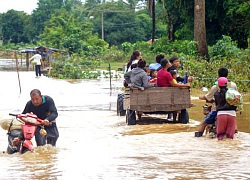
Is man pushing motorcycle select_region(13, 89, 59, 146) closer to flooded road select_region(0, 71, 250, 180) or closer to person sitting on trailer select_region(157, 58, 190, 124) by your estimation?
flooded road select_region(0, 71, 250, 180)

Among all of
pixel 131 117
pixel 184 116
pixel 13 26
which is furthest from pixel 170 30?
pixel 13 26

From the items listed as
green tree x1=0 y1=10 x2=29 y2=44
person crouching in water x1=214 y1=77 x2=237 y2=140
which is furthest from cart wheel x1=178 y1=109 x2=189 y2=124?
green tree x1=0 y1=10 x2=29 y2=44

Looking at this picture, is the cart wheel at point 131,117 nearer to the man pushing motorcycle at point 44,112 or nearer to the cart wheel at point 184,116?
the cart wheel at point 184,116

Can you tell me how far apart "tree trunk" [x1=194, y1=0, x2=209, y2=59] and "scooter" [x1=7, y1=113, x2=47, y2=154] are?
1961 cm

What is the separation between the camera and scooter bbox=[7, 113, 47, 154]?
8.97m

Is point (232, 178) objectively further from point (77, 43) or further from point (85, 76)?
point (77, 43)

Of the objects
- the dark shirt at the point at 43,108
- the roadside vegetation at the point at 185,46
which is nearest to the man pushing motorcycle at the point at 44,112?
the dark shirt at the point at 43,108

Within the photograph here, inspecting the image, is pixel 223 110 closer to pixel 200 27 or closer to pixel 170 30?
pixel 200 27

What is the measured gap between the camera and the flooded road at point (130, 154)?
27.1 feet

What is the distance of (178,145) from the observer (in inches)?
417

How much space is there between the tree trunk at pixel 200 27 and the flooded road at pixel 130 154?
13.2m

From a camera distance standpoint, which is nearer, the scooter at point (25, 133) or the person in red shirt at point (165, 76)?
the scooter at point (25, 133)

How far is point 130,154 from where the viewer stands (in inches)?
383

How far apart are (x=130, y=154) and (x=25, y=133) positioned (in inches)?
73.4
